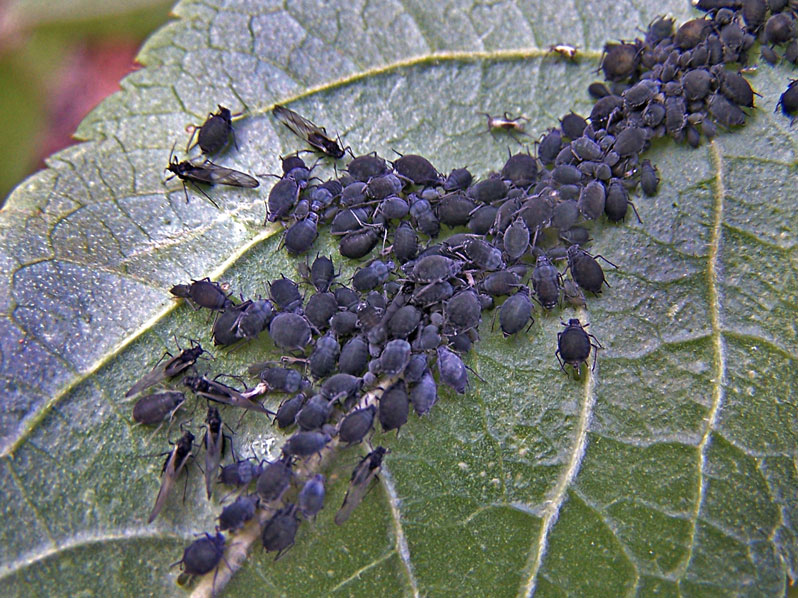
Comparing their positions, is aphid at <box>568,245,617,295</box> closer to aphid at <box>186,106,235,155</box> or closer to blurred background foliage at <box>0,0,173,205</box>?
aphid at <box>186,106,235,155</box>

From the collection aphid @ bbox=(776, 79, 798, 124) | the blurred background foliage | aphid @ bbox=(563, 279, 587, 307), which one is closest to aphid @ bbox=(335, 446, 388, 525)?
aphid @ bbox=(563, 279, 587, 307)

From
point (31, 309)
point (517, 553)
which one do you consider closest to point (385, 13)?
point (31, 309)

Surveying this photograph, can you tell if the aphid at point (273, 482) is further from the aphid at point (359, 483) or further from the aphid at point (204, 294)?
the aphid at point (204, 294)

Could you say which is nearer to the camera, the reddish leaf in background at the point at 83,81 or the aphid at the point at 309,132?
the aphid at the point at 309,132

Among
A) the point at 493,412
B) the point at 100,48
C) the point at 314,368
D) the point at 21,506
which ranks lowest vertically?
the point at 493,412

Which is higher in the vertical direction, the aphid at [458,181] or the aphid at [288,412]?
the aphid at [458,181]

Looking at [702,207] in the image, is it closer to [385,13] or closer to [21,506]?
[385,13]

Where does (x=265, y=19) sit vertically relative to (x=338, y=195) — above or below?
above

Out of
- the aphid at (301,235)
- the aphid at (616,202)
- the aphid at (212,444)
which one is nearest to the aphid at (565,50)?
the aphid at (616,202)
